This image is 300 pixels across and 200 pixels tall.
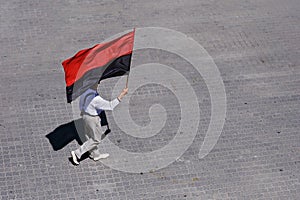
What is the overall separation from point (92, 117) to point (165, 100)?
2371 mm

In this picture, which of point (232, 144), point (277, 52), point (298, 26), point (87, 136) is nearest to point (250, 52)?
point (277, 52)

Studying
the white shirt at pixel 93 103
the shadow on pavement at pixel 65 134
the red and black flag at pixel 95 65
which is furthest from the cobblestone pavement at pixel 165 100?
the red and black flag at pixel 95 65

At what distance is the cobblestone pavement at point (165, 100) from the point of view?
Result: 993 centimetres

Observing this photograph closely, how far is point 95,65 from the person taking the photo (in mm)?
9156

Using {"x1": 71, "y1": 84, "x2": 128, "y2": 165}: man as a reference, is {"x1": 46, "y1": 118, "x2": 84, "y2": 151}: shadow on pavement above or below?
below

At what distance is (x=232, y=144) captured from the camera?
424 inches

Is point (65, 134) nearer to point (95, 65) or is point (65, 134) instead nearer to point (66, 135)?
point (66, 135)

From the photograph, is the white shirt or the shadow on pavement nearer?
the white shirt

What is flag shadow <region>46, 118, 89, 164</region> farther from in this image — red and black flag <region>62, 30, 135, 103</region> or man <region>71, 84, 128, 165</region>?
red and black flag <region>62, 30, 135, 103</region>

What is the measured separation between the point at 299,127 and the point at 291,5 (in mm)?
4403

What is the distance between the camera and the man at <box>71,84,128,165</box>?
30.5ft

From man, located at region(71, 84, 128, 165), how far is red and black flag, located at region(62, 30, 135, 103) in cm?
17

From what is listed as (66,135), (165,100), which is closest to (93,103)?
(66,135)

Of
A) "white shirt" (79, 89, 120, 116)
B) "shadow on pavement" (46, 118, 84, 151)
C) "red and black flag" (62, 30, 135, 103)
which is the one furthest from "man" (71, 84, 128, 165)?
"shadow on pavement" (46, 118, 84, 151)
